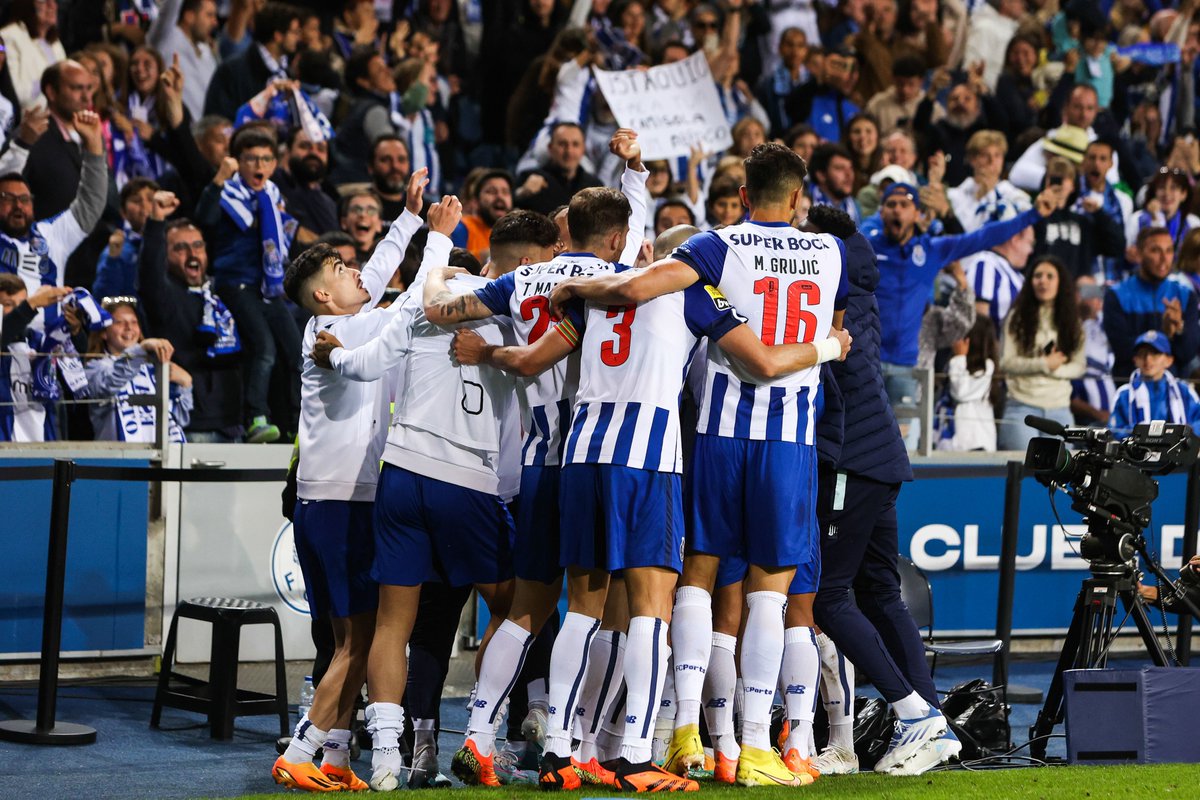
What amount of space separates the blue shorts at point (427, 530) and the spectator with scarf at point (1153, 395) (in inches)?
236

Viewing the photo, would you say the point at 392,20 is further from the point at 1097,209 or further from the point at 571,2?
the point at 1097,209

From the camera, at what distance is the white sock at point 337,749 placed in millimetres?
6086

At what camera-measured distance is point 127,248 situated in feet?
32.5

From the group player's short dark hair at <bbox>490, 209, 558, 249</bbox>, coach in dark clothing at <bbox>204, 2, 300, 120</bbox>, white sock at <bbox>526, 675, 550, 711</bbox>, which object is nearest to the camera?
player's short dark hair at <bbox>490, 209, 558, 249</bbox>

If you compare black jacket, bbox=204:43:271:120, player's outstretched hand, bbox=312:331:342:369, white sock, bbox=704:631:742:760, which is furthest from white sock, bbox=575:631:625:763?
black jacket, bbox=204:43:271:120

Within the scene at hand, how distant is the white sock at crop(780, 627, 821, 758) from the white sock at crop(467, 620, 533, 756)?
3.47 feet

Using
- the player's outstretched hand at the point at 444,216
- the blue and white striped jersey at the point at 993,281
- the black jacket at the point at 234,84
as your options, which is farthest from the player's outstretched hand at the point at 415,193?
the blue and white striped jersey at the point at 993,281

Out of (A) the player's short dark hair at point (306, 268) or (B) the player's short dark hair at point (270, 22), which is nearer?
(A) the player's short dark hair at point (306, 268)

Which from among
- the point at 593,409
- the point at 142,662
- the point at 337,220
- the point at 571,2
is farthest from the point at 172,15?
the point at 593,409

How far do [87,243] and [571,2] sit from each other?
19.7ft

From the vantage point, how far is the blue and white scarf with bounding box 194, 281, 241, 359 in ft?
30.5

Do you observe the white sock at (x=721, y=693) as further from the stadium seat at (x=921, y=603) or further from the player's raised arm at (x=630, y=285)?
the stadium seat at (x=921, y=603)

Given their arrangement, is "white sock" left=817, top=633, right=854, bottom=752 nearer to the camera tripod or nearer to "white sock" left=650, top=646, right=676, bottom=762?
"white sock" left=650, top=646, right=676, bottom=762

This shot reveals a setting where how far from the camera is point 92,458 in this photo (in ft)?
27.9
